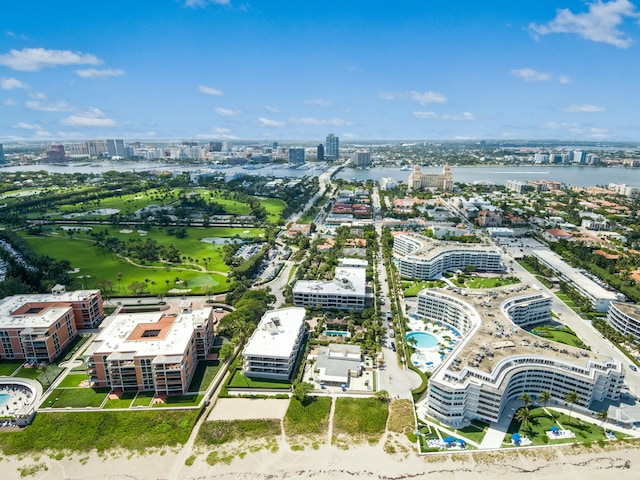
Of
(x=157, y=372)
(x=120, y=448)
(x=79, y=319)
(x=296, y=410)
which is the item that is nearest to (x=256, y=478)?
(x=296, y=410)

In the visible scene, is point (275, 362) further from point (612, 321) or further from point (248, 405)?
point (612, 321)

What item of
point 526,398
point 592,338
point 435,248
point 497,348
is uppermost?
point 435,248

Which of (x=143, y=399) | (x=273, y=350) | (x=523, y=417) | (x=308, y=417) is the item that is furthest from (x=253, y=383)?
(x=523, y=417)

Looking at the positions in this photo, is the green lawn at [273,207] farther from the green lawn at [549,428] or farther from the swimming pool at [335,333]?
the green lawn at [549,428]

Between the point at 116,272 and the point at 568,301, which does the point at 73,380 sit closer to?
the point at 116,272

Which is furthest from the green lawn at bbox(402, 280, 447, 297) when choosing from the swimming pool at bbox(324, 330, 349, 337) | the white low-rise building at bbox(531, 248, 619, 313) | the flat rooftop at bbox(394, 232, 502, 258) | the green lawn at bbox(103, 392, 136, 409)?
the green lawn at bbox(103, 392, 136, 409)

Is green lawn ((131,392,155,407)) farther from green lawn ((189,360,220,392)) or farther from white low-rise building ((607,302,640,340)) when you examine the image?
white low-rise building ((607,302,640,340))

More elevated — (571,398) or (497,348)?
(497,348)
